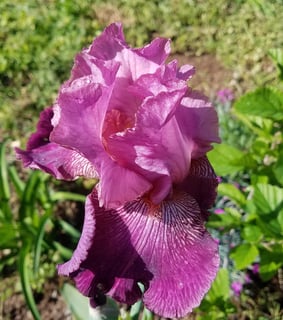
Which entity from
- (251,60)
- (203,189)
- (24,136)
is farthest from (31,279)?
(251,60)

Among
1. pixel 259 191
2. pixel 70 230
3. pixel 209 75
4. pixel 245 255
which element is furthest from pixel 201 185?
pixel 209 75

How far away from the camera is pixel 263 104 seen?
1.62 meters

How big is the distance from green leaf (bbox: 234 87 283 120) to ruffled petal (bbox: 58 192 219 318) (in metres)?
0.61

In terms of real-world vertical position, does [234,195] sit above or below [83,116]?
below

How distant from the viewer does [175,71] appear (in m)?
1.09

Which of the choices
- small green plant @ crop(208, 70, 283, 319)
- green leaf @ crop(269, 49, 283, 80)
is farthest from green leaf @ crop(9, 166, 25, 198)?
green leaf @ crop(269, 49, 283, 80)

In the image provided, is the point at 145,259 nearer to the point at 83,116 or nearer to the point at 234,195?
the point at 83,116

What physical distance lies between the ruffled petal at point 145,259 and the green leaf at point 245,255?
0.63m

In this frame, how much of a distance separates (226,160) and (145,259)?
2.57ft

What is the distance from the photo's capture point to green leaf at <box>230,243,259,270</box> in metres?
1.70

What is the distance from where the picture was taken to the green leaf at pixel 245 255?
5.58 feet

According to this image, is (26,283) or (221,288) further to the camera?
(26,283)

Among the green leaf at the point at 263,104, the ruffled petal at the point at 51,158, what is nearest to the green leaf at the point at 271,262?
the green leaf at the point at 263,104

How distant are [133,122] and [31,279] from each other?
70.2 inches
